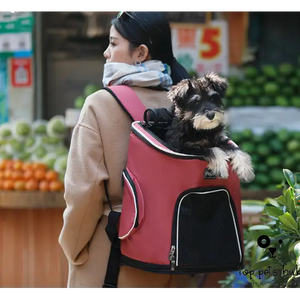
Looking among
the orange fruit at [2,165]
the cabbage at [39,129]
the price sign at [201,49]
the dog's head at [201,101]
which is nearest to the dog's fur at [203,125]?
the dog's head at [201,101]

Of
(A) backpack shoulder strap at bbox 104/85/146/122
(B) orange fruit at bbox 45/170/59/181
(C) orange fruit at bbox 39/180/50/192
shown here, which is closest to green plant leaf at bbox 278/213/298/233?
(A) backpack shoulder strap at bbox 104/85/146/122

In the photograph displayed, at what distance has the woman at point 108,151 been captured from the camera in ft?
7.97

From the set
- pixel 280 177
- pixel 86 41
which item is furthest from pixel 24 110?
pixel 280 177

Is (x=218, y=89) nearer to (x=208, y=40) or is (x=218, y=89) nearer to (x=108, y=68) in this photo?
(x=108, y=68)

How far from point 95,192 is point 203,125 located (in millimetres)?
560

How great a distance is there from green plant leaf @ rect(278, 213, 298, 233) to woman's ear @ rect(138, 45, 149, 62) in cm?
96

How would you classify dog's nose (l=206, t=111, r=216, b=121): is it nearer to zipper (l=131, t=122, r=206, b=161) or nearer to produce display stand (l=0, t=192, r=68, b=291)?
zipper (l=131, t=122, r=206, b=161)

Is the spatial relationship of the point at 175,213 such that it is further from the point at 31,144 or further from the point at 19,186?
the point at 31,144

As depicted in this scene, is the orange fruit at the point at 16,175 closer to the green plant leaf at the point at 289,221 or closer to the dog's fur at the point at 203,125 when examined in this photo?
the dog's fur at the point at 203,125

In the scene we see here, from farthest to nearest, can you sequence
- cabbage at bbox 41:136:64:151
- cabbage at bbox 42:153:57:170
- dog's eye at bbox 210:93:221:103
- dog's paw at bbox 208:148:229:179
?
1. cabbage at bbox 41:136:64:151
2. cabbage at bbox 42:153:57:170
3. dog's eye at bbox 210:93:221:103
4. dog's paw at bbox 208:148:229:179

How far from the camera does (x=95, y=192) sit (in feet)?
7.94

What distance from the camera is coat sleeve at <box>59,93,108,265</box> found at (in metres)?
2.40

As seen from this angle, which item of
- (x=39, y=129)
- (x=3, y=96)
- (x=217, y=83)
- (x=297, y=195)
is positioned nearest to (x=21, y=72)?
(x=3, y=96)

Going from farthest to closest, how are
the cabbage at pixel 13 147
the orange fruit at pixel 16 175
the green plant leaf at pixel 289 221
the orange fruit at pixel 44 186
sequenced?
1. the cabbage at pixel 13 147
2. the orange fruit at pixel 16 175
3. the orange fruit at pixel 44 186
4. the green plant leaf at pixel 289 221
